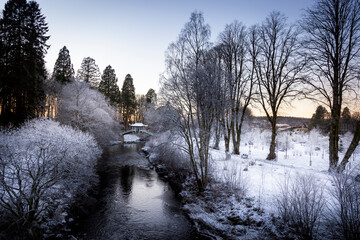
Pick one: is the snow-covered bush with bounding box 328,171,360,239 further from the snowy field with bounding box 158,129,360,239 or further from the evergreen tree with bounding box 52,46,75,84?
the evergreen tree with bounding box 52,46,75,84

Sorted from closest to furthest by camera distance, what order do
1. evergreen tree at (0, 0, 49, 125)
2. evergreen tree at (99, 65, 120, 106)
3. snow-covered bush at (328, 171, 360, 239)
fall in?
snow-covered bush at (328, 171, 360, 239)
evergreen tree at (0, 0, 49, 125)
evergreen tree at (99, 65, 120, 106)

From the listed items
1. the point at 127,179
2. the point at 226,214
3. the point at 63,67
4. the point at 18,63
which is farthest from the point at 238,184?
the point at 63,67

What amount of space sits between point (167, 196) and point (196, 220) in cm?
351

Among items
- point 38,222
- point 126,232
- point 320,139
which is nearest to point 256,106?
point 126,232

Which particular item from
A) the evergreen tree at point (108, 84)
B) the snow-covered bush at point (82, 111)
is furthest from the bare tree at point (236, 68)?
the evergreen tree at point (108, 84)

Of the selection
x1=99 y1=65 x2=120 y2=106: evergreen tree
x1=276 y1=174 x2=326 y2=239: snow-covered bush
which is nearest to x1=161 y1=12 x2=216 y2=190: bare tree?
x1=276 y1=174 x2=326 y2=239: snow-covered bush

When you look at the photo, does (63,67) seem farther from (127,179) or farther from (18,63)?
(127,179)

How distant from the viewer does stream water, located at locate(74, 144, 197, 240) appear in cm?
699

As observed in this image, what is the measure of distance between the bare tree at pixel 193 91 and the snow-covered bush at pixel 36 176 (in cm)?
594

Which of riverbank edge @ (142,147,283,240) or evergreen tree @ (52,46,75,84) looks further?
evergreen tree @ (52,46,75,84)

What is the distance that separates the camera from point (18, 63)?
587 inches

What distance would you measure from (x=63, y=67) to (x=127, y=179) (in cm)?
2718

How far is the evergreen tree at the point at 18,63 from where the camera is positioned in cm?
1451

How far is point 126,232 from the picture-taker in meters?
6.98
